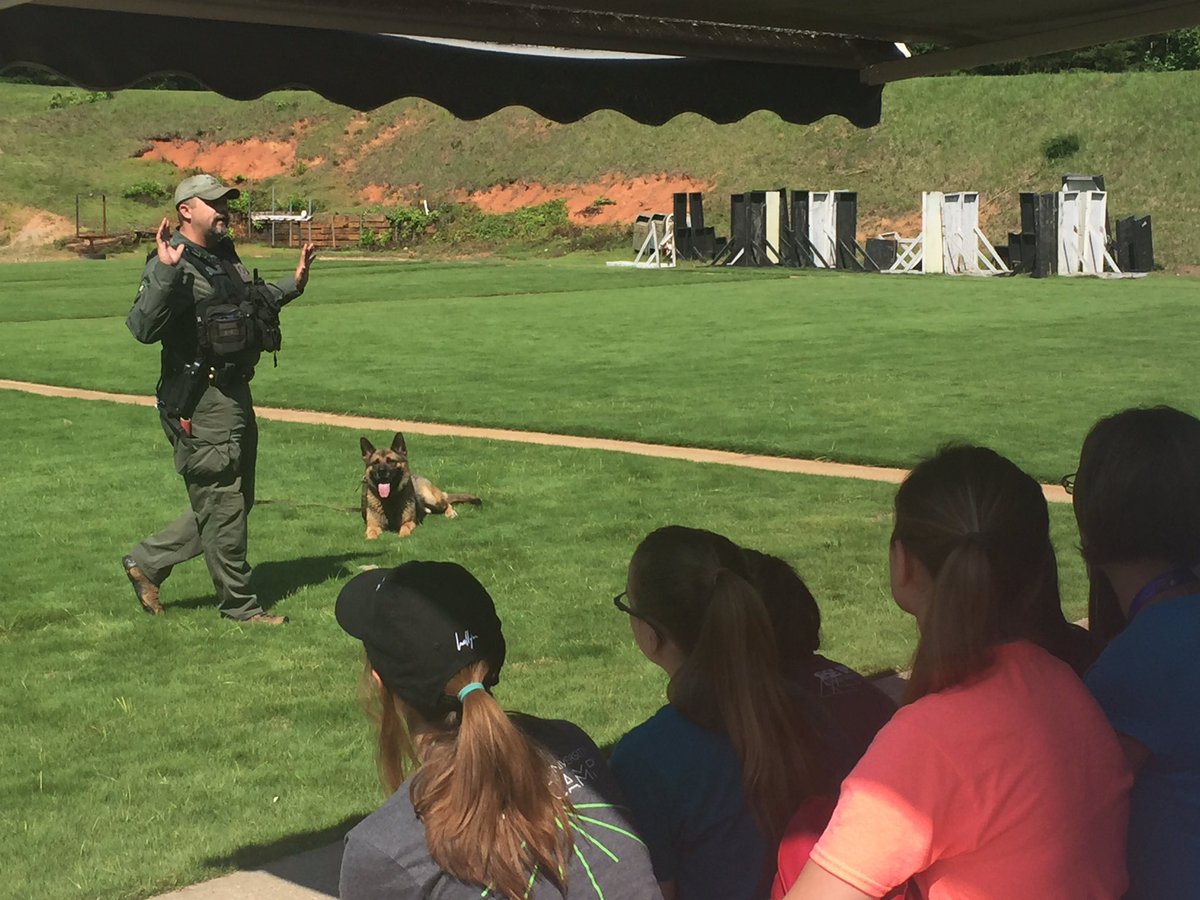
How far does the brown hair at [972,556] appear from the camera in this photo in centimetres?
254

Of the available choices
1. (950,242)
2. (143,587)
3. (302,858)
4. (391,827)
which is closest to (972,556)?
(391,827)

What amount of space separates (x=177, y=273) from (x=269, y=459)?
6.90 meters

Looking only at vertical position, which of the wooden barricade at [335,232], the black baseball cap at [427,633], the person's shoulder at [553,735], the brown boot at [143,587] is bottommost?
the brown boot at [143,587]

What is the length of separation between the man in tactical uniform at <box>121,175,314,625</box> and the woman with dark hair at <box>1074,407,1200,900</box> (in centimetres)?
521

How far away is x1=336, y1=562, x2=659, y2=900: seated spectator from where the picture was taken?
243 cm

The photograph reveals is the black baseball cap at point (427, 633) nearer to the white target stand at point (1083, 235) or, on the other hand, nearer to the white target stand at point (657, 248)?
the white target stand at point (1083, 235)

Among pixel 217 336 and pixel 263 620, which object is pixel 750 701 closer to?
pixel 217 336

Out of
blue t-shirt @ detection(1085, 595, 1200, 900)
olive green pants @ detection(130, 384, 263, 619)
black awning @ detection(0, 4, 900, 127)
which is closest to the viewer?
blue t-shirt @ detection(1085, 595, 1200, 900)

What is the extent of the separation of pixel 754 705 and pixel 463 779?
0.71 m

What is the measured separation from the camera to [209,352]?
7609mm

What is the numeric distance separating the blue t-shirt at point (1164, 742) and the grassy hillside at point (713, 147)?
48.9 m

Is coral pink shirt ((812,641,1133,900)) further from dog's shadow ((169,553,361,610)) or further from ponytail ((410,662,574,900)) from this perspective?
dog's shadow ((169,553,361,610))

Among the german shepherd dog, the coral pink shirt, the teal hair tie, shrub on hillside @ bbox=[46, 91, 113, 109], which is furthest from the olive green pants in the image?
shrub on hillside @ bbox=[46, 91, 113, 109]

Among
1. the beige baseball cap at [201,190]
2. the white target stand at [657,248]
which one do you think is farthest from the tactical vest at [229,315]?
the white target stand at [657,248]
